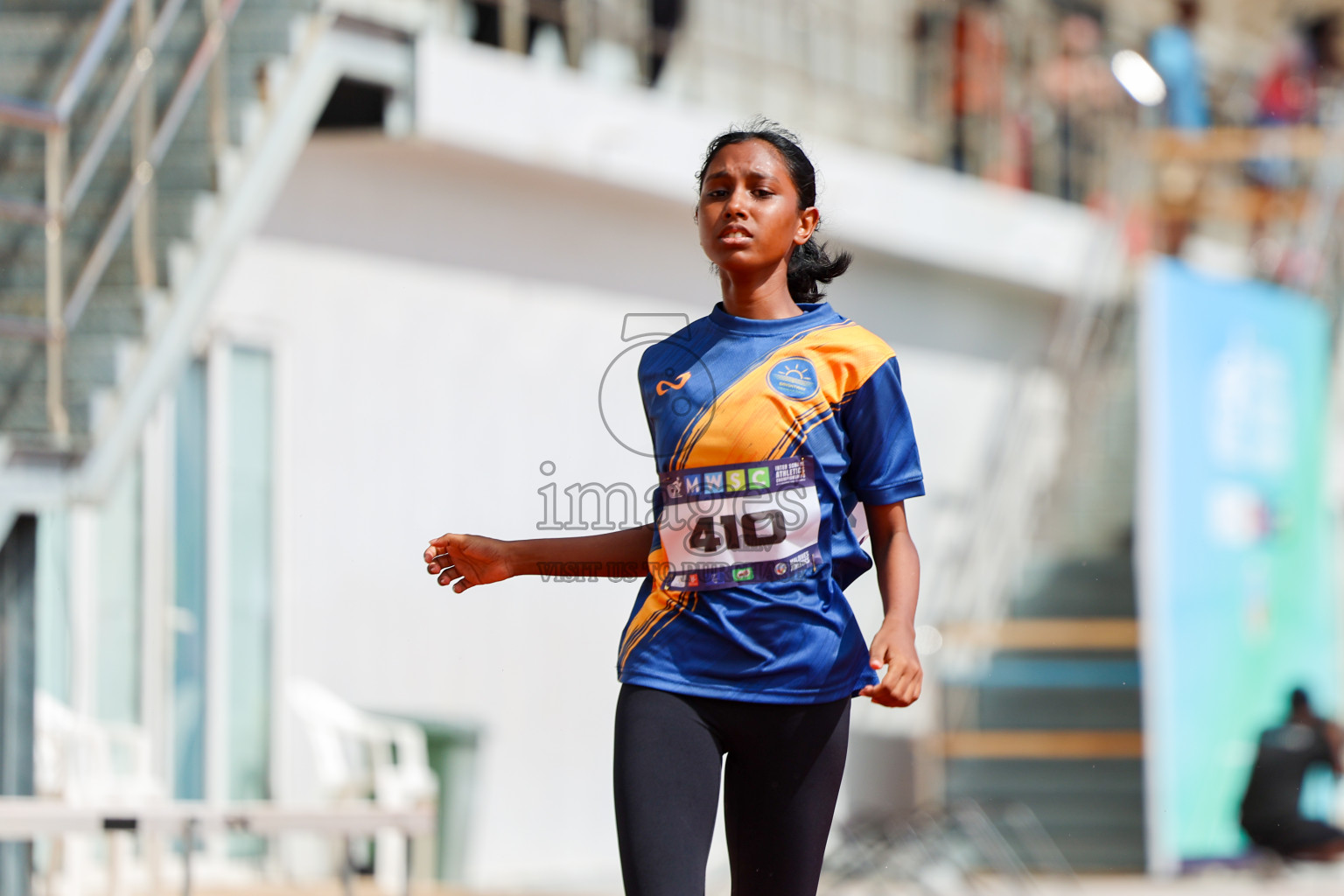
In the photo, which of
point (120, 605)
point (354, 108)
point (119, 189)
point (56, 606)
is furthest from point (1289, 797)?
point (119, 189)

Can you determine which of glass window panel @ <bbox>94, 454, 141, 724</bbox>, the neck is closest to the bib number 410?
the neck

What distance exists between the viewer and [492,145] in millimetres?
9750

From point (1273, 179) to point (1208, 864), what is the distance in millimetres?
5405

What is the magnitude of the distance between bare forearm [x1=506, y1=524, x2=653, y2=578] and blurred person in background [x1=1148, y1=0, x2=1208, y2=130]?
11558 mm

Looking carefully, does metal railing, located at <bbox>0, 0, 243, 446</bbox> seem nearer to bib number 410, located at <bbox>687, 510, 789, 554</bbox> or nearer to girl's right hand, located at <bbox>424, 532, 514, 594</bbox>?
girl's right hand, located at <bbox>424, 532, 514, 594</bbox>

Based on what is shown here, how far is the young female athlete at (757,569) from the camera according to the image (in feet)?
8.92

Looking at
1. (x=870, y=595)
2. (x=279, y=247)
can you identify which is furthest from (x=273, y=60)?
(x=870, y=595)

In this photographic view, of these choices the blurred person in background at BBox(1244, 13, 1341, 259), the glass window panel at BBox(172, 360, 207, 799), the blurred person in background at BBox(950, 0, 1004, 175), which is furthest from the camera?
the blurred person in background at BBox(950, 0, 1004, 175)

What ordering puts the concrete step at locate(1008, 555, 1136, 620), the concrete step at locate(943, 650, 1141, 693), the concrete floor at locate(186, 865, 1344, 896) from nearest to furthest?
1. the concrete floor at locate(186, 865, 1344, 896)
2. the concrete step at locate(943, 650, 1141, 693)
3. the concrete step at locate(1008, 555, 1136, 620)

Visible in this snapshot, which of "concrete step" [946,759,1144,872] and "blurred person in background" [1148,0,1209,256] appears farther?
"blurred person in background" [1148,0,1209,256]

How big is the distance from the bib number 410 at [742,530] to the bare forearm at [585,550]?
0.47ft

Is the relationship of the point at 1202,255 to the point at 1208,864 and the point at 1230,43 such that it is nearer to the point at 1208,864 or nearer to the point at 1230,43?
the point at 1230,43

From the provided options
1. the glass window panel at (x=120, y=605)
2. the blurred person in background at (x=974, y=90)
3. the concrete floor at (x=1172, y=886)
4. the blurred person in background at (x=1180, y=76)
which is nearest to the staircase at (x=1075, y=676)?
the concrete floor at (x=1172, y=886)

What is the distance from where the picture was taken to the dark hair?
9.38 ft
